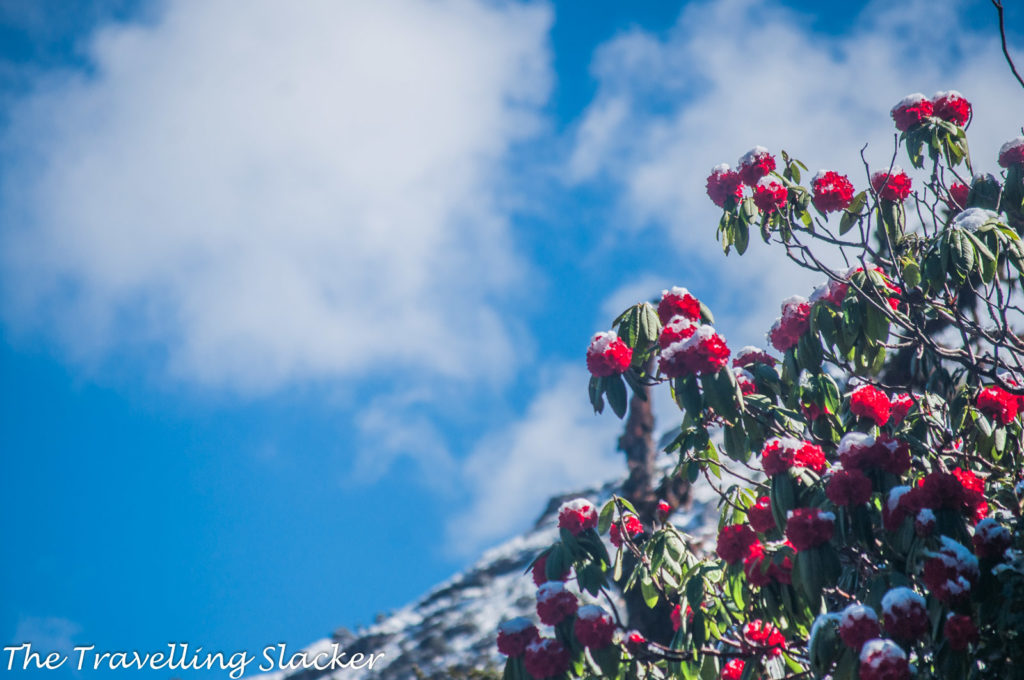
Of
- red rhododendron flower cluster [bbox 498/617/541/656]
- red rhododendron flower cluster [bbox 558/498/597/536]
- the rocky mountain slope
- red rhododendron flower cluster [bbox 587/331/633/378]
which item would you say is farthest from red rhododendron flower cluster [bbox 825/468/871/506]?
the rocky mountain slope

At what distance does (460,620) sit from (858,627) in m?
10.0

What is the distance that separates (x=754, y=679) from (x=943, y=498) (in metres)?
1.47

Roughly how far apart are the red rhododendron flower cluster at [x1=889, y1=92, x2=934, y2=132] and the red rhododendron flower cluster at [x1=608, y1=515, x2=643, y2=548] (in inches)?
128

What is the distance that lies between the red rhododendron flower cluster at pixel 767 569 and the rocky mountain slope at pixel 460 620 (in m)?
5.59

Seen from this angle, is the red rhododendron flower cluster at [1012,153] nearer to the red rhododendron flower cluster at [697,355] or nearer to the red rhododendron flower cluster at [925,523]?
the red rhododendron flower cluster at [697,355]

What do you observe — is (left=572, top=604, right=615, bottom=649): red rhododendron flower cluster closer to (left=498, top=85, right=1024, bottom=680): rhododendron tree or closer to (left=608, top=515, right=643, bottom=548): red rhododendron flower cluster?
(left=498, top=85, right=1024, bottom=680): rhododendron tree

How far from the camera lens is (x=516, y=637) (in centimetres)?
409

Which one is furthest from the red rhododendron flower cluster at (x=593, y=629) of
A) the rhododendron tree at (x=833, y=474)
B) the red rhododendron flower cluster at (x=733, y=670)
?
the red rhododendron flower cluster at (x=733, y=670)

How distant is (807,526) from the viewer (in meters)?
3.41

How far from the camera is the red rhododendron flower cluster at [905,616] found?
10.4 ft

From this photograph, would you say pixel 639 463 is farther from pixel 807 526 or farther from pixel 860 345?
pixel 807 526

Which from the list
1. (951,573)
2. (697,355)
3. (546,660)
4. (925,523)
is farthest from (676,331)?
(546,660)

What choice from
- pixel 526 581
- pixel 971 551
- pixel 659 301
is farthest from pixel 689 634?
pixel 526 581

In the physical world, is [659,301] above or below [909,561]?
above
